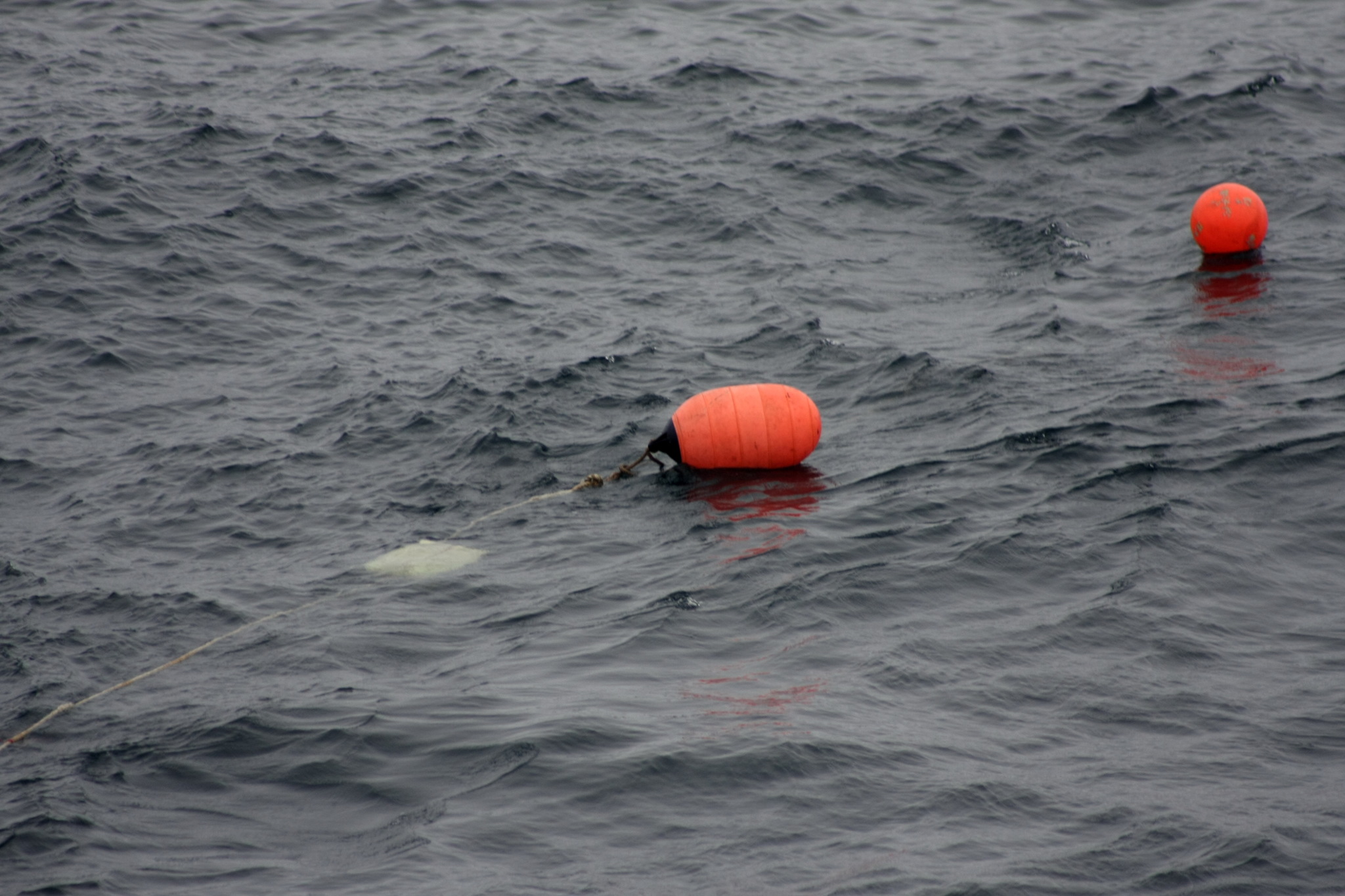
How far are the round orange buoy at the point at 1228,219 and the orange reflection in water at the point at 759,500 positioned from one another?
662cm

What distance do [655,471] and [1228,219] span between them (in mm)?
7709

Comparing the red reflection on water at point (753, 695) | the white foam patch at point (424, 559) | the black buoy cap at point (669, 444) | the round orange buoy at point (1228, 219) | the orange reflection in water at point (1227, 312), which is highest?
the round orange buoy at point (1228, 219)

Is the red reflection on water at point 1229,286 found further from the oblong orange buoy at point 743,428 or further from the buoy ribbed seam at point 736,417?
the buoy ribbed seam at point 736,417

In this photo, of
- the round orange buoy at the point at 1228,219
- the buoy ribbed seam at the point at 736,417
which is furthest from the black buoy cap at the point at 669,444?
the round orange buoy at the point at 1228,219

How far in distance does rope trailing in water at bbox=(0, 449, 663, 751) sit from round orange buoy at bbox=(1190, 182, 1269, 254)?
7.46 meters

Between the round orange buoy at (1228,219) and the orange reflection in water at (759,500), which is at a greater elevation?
the round orange buoy at (1228,219)

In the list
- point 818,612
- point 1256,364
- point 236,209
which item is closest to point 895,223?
point 1256,364

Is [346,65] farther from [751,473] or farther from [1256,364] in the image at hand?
[1256,364]

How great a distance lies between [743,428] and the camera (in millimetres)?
10336

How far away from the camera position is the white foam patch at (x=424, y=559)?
9.41 metres

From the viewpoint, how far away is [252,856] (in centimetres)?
611

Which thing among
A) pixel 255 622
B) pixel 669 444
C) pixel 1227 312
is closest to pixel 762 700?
pixel 669 444

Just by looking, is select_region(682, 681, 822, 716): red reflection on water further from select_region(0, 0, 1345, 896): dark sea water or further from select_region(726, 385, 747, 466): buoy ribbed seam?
select_region(726, 385, 747, 466): buoy ribbed seam

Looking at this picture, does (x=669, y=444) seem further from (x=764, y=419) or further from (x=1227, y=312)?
(x=1227, y=312)
